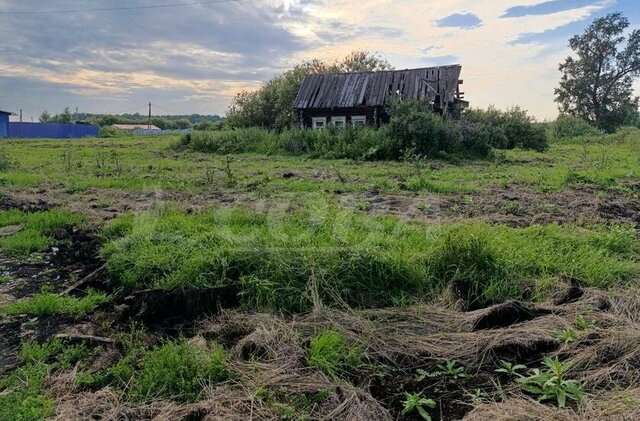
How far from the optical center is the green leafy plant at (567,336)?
2975 millimetres

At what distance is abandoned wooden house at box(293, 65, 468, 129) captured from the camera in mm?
22719

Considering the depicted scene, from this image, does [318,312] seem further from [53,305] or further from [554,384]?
[53,305]

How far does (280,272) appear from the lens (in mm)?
4008

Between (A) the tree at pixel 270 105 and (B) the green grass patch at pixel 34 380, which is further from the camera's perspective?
(A) the tree at pixel 270 105

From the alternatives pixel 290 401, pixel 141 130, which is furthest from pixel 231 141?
pixel 141 130

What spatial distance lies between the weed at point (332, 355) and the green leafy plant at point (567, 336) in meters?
1.34

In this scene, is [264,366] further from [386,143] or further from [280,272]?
[386,143]

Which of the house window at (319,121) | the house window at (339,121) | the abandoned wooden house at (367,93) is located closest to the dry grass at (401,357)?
the abandoned wooden house at (367,93)

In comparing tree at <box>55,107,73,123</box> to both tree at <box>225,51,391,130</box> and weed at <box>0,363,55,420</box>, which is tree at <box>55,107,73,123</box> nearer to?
tree at <box>225,51,391,130</box>

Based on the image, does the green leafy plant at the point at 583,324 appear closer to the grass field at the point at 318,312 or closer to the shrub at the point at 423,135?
the grass field at the point at 318,312

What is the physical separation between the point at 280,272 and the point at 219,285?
56cm

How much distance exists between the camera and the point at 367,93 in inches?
923

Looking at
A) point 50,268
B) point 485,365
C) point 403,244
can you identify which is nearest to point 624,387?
point 485,365

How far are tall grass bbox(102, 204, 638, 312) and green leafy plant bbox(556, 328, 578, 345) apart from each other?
2.58 feet
